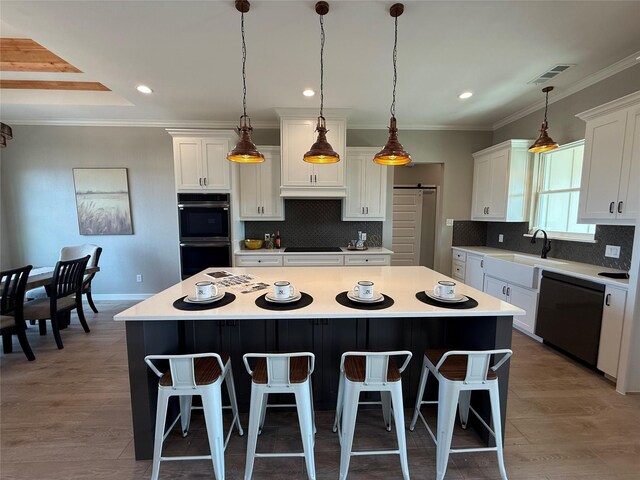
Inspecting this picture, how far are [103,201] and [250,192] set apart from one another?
240 cm

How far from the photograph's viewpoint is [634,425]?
5.90 ft

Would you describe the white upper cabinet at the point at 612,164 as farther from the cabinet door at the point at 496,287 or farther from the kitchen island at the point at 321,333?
the kitchen island at the point at 321,333

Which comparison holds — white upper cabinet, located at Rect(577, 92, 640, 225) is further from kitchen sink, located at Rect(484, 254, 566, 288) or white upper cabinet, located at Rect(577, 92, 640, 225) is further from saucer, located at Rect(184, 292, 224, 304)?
saucer, located at Rect(184, 292, 224, 304)

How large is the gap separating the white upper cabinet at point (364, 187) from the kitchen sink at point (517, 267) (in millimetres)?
1544

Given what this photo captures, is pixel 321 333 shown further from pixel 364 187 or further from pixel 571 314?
pixel 364 187

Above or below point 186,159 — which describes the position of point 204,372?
below

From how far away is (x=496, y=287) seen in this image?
3.41 m

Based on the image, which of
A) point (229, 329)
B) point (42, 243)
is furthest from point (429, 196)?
point (42, 243)

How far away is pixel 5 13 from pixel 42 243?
140 inches

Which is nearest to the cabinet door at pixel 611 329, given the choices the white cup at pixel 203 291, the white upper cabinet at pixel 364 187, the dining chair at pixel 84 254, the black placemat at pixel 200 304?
the white upper cabinet at pixel 364 187

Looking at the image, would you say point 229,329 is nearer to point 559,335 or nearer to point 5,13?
point 5,13

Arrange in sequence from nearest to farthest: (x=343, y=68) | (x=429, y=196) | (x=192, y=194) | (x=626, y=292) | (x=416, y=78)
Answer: (x=626, y=292), (x=343, y=68), (x=416, y=78), (x=192, y=194), (x=429, y=196)

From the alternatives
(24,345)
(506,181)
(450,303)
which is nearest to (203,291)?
(450,303)

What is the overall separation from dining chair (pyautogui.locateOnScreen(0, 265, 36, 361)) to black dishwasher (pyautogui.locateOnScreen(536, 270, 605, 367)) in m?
4.96
